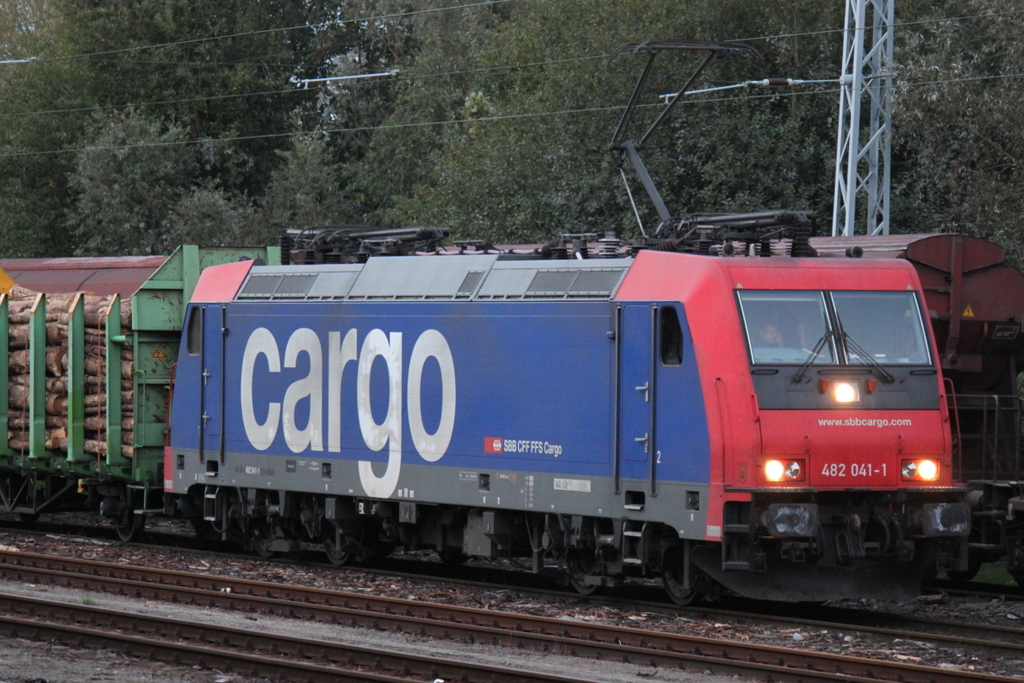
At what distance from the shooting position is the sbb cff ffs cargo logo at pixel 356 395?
48.7ft

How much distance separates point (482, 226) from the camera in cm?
3275

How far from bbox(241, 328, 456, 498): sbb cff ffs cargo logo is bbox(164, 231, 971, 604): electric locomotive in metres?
0.02

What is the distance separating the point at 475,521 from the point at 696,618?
2.71 meters

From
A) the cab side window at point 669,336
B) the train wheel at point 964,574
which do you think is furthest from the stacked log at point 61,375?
the train wheel at point 964,574

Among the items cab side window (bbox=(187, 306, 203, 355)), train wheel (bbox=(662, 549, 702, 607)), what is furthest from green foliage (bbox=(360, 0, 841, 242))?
train wheel (bbox=(662, 549, 702, 607))

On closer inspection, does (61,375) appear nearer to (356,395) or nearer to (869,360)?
(356,395)

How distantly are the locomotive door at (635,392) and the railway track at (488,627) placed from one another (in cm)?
154

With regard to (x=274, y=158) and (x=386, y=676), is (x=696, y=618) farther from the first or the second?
(x=274, y=158)

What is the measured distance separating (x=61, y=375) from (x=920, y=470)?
1100 cm

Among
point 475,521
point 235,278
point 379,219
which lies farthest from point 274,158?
point 475,521

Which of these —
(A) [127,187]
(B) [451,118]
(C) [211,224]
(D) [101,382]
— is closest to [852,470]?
(D) [101,382]

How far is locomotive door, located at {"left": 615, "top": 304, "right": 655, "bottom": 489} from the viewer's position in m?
12.8

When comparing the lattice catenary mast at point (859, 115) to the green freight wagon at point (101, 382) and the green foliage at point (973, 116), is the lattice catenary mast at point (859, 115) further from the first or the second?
the green freight wagon at point (101, 382)

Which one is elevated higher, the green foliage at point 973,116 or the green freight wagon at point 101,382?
the green foliage at point 973,116
